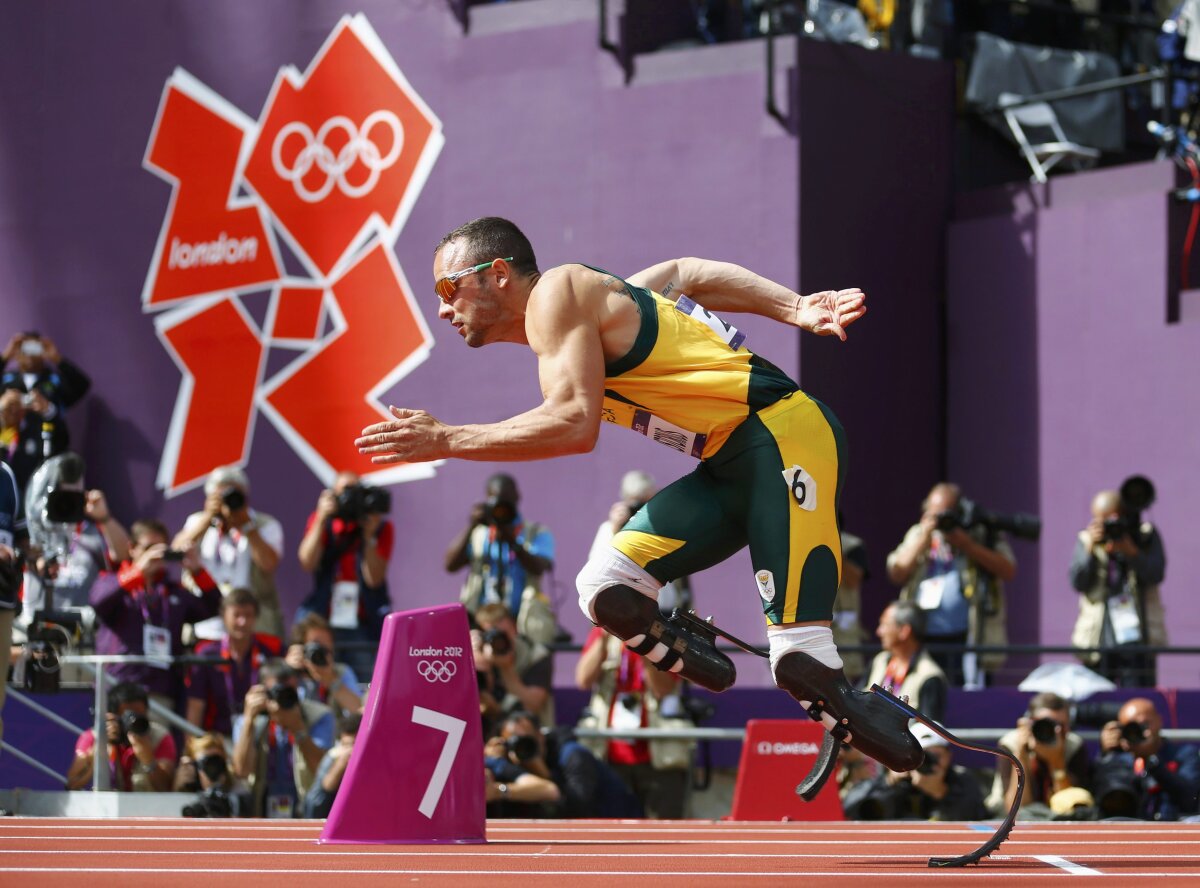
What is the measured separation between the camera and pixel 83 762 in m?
11.6

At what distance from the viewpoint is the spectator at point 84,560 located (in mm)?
12898

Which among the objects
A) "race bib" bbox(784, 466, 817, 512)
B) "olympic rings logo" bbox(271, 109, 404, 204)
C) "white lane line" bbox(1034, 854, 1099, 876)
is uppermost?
"olympic rings logo" bbox(271, 109, 404, 204)

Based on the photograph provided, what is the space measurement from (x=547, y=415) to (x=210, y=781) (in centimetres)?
554

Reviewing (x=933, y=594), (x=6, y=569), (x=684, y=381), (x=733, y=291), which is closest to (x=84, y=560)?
(x=6, y=569)

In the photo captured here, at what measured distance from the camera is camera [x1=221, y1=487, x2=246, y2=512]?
41.2 feet

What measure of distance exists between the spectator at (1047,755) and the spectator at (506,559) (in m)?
3.13

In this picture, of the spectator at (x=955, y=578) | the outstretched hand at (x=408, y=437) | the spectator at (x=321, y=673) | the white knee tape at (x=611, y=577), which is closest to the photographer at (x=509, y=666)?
the spectator at (x=321, y=673)

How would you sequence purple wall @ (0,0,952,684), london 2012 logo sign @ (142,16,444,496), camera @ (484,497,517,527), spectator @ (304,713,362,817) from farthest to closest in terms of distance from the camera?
london 2012 logo sign @ (142,16,444,496) → purple wall @ (0,0,952,684) → camera @ (484,497,517,527) → spectator @ (304,713,362,817)

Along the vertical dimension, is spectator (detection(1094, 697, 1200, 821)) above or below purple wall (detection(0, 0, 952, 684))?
below

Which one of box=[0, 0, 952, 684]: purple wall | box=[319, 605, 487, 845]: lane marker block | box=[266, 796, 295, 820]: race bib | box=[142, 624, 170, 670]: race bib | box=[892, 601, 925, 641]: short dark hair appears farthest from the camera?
box=[0, 0, 952, 684]: purple wall

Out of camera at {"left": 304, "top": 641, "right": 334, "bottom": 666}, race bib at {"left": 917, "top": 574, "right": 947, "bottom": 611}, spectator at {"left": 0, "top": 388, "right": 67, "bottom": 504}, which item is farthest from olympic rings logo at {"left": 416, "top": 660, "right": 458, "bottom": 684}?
spectator at {"left": 0, "top": 388, "right": 67, "bottom": 504}

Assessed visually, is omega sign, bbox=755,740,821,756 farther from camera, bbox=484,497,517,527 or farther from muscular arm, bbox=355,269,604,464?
muscular arm, bbox=355,269,604,464

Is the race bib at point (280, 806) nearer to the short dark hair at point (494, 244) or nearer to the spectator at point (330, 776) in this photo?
the spectator at point (330, 776)

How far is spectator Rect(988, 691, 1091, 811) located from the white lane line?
3.89m
